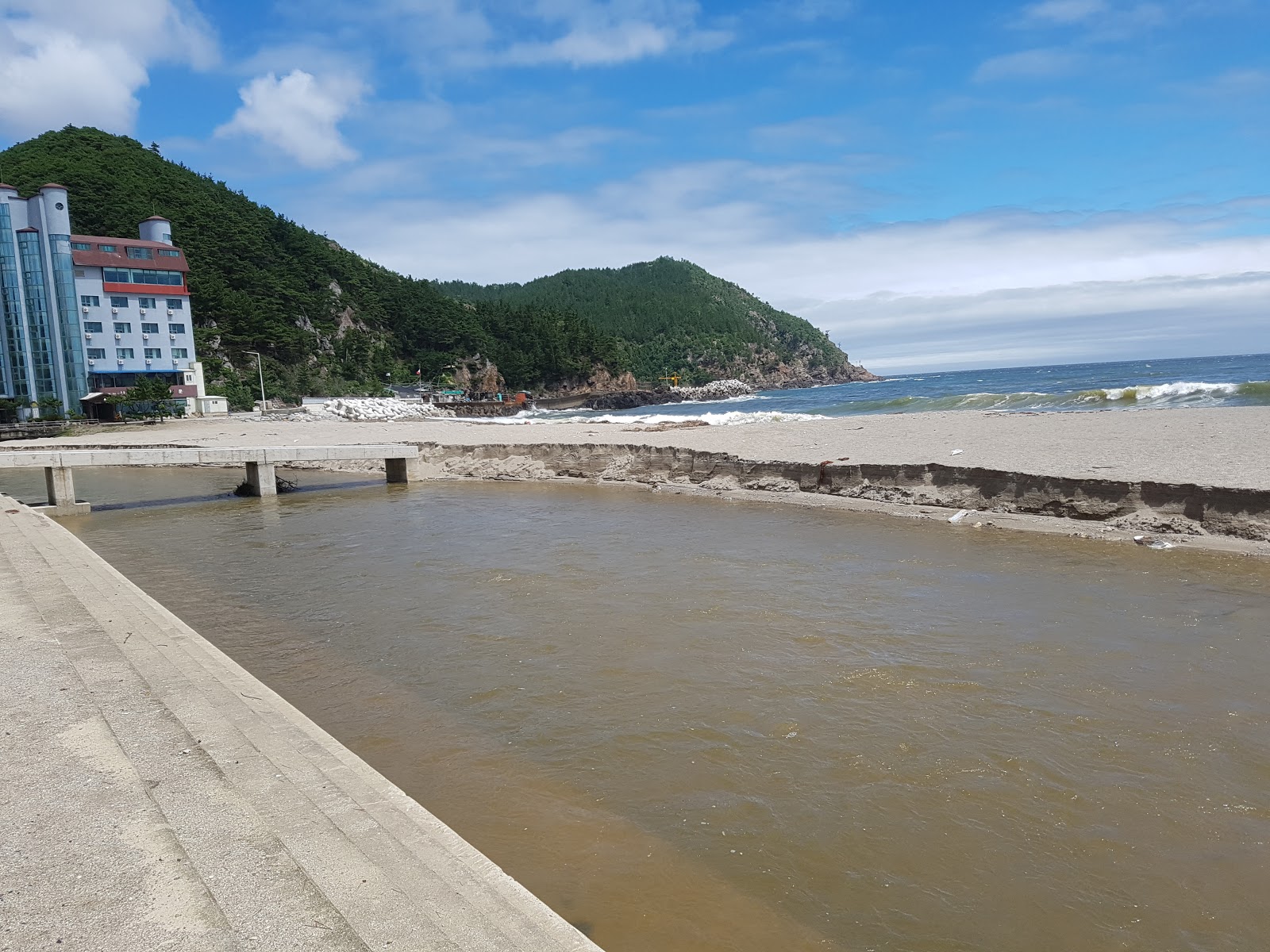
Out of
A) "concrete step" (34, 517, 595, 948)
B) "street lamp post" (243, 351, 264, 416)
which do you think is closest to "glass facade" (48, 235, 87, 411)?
"street lamp post" (243, 351, 264, 416)

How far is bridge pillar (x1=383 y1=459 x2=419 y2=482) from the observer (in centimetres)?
2405

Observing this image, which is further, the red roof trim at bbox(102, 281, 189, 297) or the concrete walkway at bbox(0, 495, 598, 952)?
the red roof trim at bbox(102, 281, 189, 297)

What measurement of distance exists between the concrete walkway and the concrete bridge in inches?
677

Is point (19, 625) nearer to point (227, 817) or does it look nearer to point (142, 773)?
point (142, 773)

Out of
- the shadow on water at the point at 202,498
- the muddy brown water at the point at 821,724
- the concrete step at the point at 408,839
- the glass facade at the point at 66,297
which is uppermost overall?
the glass facade at the point at 66,297

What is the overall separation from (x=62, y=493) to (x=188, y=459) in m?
2.91

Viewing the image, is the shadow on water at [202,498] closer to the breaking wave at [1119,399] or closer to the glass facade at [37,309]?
the breaking wave at [1119,399]

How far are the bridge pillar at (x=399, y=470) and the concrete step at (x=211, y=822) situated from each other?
1861 centimetres

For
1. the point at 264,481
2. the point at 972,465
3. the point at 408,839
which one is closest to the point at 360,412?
the point at 264,481

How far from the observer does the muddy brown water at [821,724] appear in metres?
Result: 3.77

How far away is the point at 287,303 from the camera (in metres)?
91.4

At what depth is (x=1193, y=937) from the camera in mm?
3436


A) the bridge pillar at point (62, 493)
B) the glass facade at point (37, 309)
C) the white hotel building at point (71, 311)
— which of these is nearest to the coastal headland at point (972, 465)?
the bridge pillar at point (62, 493)

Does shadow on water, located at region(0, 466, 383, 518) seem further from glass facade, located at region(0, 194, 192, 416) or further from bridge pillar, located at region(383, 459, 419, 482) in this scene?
glass facade, located at region(0, 194, 192, 416)
